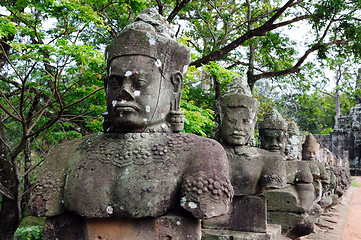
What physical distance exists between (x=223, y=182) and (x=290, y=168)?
315 cm

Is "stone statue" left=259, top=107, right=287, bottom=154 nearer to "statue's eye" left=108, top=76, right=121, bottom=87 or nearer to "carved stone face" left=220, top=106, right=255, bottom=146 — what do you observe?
"carved stone face" left=220, top=106, right=255, bottom=146

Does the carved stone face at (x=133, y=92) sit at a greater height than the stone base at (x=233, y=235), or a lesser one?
greater

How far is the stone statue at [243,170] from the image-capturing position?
3.33 metres

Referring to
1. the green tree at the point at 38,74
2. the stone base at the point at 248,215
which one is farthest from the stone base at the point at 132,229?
the green tree at the point at 38,74

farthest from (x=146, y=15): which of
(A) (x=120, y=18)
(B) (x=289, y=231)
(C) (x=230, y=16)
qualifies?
(C) (x=230, y=16)

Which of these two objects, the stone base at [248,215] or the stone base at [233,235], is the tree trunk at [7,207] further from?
the stone base at [248,215]

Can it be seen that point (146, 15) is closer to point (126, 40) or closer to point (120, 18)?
point (126, 40)

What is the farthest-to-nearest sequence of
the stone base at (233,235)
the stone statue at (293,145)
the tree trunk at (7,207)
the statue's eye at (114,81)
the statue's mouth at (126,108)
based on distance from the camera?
the stone statue at (293,145) < the tree trunk at (7,207) < the stone base at (233,235) < the statue's eye at (114,81) < the statue's mouth at (126,108)

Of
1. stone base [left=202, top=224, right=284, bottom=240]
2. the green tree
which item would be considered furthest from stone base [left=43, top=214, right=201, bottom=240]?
the green tree

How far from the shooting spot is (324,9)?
25.8ft

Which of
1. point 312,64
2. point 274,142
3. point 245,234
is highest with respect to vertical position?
point 312,64

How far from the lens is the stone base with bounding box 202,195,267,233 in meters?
3.42

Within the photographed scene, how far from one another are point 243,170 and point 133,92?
154 centimetres

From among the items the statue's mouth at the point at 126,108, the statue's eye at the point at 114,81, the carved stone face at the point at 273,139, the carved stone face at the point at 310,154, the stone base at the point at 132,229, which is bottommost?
the stone base at the point at 132,229
